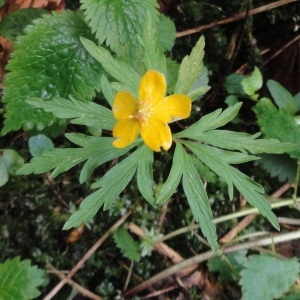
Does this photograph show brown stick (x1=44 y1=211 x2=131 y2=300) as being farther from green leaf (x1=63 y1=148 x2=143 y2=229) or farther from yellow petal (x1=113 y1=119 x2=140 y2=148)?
yellow petal (x1=113 y1=119 x2=140 y2=148)

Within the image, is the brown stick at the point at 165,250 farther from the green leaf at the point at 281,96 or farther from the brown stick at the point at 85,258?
the green leaf at the point at 281,96

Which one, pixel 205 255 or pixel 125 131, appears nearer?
pixel 125 131

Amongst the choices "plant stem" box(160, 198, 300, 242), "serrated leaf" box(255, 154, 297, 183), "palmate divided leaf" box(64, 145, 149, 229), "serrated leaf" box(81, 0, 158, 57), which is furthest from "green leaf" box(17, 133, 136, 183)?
"serrated leaf" box(255, 154, 297, 183)

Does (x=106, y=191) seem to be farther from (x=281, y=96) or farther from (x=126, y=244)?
(x=281, y=96)

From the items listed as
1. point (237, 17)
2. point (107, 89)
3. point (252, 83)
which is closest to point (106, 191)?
point (107, 89)

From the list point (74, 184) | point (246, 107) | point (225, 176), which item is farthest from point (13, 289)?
point (246, 107)

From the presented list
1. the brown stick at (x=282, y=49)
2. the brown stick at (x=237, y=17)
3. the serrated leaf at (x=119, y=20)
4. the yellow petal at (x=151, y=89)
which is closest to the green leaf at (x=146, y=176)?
the yellow petal at (x=151, y=89)

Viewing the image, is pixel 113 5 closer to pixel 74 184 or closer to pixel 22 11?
pixel 22 11
